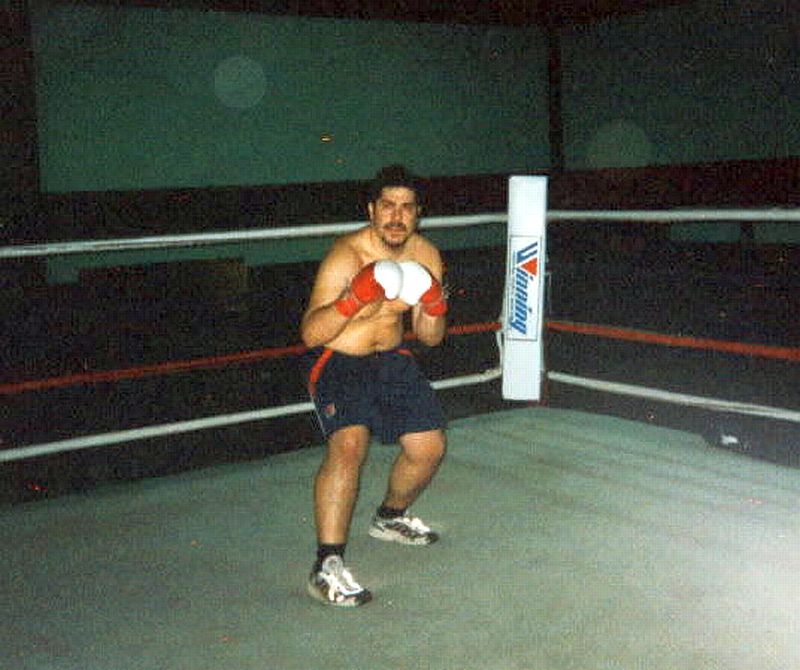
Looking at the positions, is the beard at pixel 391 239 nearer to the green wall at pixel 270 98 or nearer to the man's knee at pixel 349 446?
the man's knee at pixel 349 446

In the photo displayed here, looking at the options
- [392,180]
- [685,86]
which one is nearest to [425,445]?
[392,180]

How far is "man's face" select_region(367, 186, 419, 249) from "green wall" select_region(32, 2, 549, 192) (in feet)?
21.1

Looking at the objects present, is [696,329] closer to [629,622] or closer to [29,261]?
[29,261]

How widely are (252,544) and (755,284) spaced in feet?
24.0

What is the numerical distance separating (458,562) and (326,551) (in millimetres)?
367

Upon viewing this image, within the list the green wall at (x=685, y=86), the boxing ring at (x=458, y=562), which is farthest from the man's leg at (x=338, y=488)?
the green wall at (x=685, y=86)

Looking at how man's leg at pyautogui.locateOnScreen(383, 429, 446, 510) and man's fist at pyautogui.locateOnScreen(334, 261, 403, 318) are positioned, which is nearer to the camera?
man's fist at pyautogui.locateOnScreen(334, 261, 403, 318)

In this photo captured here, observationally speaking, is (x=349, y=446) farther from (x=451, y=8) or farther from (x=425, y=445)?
(x=451, y=8)

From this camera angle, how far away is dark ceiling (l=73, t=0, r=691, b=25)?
9.14 meters

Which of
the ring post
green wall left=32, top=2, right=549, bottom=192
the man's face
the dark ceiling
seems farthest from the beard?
the dark ceiling

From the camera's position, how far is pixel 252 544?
2.74 meters

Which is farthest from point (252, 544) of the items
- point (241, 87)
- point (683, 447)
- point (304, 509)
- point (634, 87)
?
point (634, 87)

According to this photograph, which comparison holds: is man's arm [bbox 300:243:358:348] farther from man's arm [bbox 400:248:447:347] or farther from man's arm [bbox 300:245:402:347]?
man's arm [bbox 400:248:447:347]

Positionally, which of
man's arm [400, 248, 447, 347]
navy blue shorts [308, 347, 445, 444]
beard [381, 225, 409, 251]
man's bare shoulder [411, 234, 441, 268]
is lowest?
navy blue shorts [308, 347, 445, 444]
